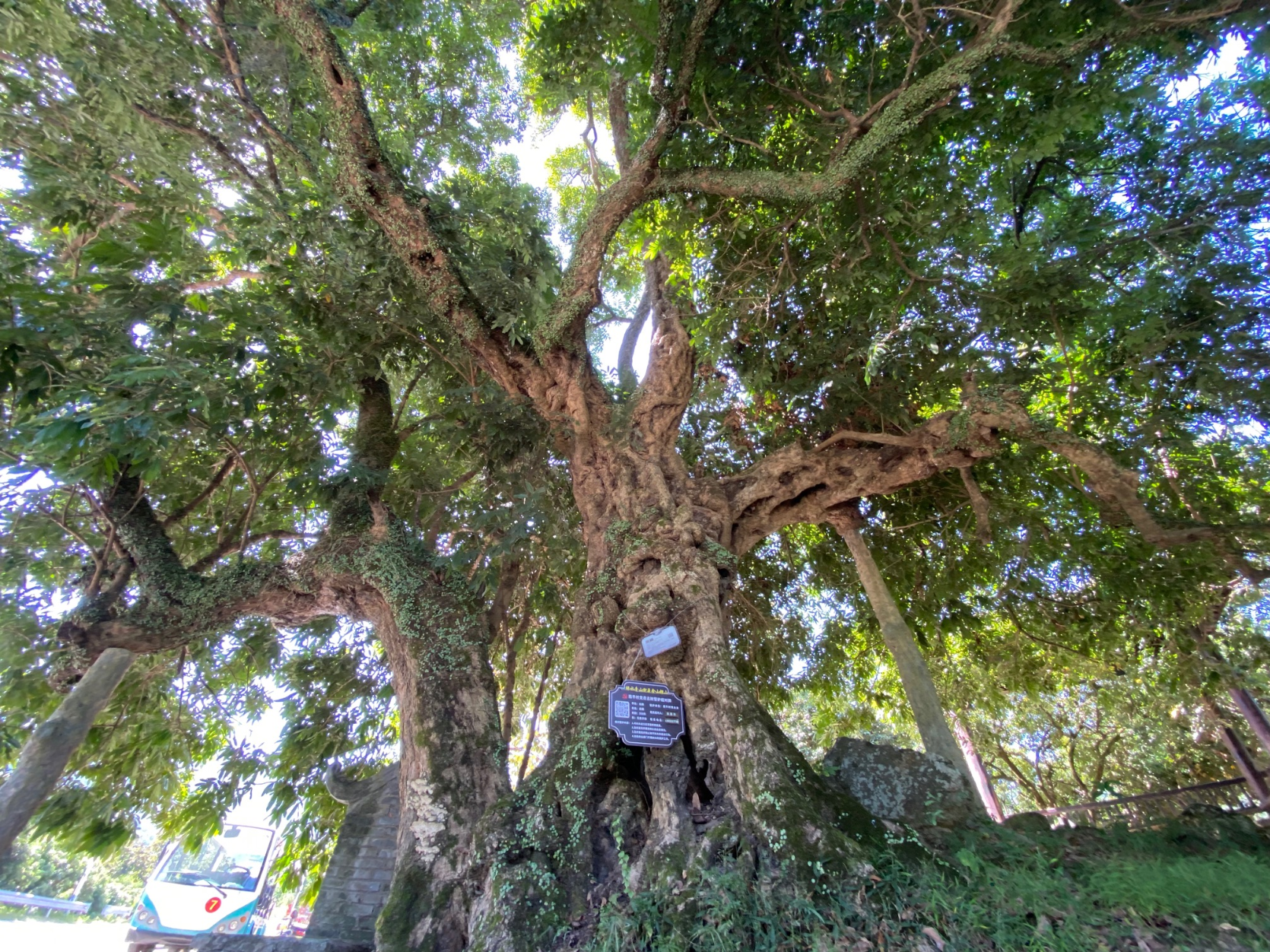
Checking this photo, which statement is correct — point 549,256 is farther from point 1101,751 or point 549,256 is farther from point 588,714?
point 1101,751

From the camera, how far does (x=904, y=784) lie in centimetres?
404

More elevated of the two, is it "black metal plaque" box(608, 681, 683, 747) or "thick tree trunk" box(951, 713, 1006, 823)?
"thick tree trunk" box(951, 713, 1006, 823)

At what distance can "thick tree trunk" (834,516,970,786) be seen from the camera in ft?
16.2

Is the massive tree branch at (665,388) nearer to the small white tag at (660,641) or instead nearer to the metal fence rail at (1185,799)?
the small white tag at (660,641)

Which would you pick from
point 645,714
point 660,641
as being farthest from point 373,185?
point 645,714

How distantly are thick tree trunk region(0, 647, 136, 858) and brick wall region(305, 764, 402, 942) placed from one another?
79.0 inches

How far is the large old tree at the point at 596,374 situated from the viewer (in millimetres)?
3902

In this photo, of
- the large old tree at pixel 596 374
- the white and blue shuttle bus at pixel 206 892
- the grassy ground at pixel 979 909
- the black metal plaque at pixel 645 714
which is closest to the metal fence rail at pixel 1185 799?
the large old tree at pixel 596 374

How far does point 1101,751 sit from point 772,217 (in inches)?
500

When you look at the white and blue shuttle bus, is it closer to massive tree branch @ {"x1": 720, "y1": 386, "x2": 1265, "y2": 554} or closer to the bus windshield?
the bus windshield

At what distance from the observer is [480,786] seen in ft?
14.3

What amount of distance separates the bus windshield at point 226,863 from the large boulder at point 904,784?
933 cm

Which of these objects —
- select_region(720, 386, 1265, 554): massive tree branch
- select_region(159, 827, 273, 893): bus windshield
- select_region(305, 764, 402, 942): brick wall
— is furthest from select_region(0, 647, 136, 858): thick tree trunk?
select_region(159, 827, 273, 893): bus windshield

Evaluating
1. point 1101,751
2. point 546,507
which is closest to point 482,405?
point 546,507
